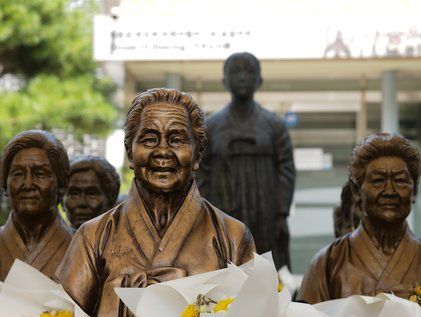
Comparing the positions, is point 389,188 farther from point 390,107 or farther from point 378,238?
point 390,107

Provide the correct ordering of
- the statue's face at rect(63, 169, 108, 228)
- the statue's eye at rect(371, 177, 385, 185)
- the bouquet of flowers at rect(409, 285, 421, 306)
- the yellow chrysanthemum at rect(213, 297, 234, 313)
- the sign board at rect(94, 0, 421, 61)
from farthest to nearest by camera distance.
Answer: the sign board at rect(94, 0, 421, 61) < the statue's face at rect(63, 169, 108, 228) < the statue's eye at rect(371, 177, 385, 185) < the bouquet of flowers at rect(409, 285, 421, 306) < the yellow chrysanthemum at rect(213, 297, 234, 313)

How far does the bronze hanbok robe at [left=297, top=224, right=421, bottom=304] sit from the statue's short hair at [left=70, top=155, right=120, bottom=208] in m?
2.56

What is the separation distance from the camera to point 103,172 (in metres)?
8.56

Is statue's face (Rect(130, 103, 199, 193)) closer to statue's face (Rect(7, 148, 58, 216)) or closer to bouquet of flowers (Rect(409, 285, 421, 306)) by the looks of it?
bouquet of flowers (Rect(409, 285, 421, 306))

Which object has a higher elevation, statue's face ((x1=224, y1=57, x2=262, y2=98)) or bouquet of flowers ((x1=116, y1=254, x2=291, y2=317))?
statue's face ((x1=224, y1=57, x2=262, y2=98))

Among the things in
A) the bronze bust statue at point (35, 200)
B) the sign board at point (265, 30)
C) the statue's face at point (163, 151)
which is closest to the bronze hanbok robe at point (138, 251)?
the statue's face at point (163, 151)

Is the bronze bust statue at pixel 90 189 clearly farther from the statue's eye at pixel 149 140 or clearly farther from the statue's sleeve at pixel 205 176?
the statue's eye at pixel 149 140

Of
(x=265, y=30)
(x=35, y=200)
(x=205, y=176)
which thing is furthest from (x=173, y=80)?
(x=35, y=200)

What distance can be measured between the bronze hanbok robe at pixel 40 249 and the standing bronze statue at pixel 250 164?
5367mm

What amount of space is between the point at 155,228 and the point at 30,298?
1.99ft

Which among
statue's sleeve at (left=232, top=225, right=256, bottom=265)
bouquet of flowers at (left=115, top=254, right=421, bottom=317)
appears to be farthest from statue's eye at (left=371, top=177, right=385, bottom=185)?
bouquet of flowers at (left=115, top=254, right=421, bottom=317)

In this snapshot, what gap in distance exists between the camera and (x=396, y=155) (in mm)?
6176

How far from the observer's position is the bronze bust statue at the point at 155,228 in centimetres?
461

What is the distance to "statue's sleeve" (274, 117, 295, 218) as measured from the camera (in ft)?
39.5
